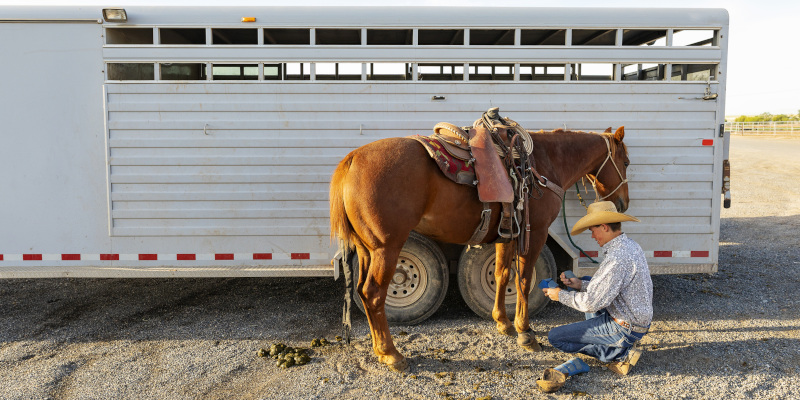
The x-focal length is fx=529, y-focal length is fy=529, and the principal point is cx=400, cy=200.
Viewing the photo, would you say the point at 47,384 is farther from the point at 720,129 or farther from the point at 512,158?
the point at 720,129

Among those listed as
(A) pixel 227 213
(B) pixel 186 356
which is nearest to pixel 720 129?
(A) pixel 227 213

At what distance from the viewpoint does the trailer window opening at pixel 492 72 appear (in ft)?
16.1

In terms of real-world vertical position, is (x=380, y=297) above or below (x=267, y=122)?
below

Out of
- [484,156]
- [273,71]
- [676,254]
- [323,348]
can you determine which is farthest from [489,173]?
Result: [273,71]

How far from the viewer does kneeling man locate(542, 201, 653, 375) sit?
3605 mm

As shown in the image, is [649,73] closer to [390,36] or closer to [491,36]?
[491,36]

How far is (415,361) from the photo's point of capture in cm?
405

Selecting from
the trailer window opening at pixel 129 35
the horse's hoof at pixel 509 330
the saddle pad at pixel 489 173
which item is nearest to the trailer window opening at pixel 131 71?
the trailer window opening at pixel 129 35

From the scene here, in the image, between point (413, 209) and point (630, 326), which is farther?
point (413, 209)

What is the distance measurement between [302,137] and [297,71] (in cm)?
94

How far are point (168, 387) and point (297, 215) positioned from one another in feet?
5.52

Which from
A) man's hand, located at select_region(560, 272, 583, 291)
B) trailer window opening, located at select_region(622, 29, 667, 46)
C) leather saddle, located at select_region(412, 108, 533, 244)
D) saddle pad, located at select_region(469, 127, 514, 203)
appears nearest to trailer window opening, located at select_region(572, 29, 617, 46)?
trailer window opening, located at select_region(622, 29, 667, 46)

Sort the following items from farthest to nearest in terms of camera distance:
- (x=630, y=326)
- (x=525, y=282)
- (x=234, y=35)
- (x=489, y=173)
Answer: (x=234, y=35) < (x=525, y=282) < (x=489, y=173) < (x=630, y=326)

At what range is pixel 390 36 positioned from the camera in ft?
16.6
